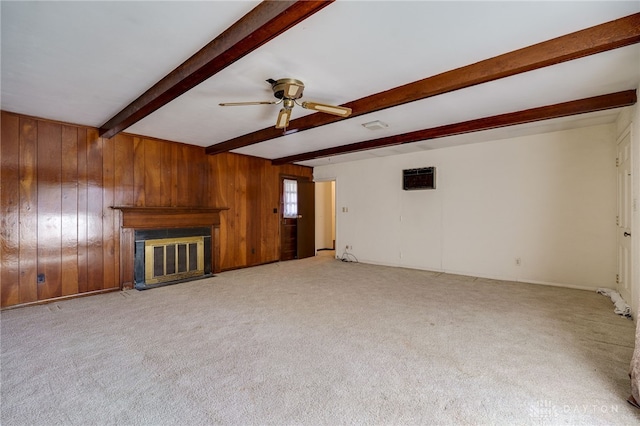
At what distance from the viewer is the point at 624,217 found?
3717 mm

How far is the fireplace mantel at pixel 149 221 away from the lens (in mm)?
4461

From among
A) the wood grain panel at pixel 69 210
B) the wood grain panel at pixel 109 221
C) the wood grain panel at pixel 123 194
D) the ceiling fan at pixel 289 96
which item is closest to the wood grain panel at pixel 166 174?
the wood grain panel at pixel 123 194

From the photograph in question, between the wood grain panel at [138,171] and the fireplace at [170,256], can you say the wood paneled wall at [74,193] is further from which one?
the fireplace at [170,256]

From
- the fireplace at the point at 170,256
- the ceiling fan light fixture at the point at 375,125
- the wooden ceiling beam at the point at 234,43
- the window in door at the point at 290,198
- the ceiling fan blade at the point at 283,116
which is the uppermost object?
the ceiling fan light fixture at the point at 375,125

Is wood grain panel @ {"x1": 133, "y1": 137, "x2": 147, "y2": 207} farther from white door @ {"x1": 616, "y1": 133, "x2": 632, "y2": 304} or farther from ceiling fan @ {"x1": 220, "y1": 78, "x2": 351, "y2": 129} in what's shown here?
white door @ {"x1": 616, "y1": 133, "x2": 632, "y2": 304}

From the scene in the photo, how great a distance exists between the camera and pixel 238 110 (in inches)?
138

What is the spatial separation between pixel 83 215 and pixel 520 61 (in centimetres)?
526

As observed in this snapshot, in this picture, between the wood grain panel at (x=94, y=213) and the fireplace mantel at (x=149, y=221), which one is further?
the fireplace mantel at (x=149, y=221)

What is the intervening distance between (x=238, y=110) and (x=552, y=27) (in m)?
2.93

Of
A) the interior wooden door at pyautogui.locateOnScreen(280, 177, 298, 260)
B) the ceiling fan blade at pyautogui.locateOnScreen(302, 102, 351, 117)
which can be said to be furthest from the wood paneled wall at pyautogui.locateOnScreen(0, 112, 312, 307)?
the ceiling fan blade at pyautogui.locateOnScreen(302, 102, 351, 117)

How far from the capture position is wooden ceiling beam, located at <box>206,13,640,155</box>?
6.34ft

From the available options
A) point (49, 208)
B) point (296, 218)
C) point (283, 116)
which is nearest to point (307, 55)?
point (283, 116)

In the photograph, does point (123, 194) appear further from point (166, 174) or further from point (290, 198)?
point (290, 198)

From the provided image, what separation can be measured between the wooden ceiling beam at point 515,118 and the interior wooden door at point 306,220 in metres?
2.26
